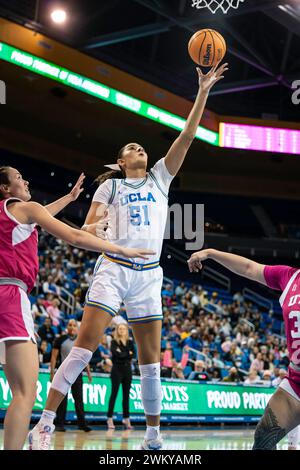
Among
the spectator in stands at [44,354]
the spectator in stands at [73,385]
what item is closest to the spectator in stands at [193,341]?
the spectator in stands at [44,354]

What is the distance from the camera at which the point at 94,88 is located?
2102 cm

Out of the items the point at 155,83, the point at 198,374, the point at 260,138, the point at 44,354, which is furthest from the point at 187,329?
Answer: the point at 260,138

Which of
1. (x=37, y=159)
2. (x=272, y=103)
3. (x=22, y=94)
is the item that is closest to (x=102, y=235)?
(x=22, y=94)

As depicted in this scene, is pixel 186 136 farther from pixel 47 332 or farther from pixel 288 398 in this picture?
pixel 47 332

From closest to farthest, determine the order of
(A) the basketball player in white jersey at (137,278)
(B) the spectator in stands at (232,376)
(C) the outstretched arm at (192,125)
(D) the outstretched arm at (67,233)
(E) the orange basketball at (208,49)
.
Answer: (D) the outstretched arm at (67,233), (A) the basketball player in white jersey at (137,278), (C) the outstretched arm at (192,125), (E) the orange basketball at (208,49), (B) the spectator in stands at (232,376)

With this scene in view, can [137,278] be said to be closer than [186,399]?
Yes

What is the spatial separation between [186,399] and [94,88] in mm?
10195

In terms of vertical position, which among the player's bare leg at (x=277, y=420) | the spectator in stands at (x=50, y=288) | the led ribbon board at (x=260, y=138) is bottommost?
the player's bare leg at (x=277, y=420)

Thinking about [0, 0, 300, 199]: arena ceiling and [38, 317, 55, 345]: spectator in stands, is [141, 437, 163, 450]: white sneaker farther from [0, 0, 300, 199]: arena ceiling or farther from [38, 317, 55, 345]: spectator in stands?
[0, 0, 300, 199]: arena ceiling

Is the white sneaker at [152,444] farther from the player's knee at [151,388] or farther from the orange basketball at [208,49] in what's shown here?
the orange basketball at [208,49]

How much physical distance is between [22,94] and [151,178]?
55.5ft

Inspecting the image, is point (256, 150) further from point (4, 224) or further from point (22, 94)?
point (4, 224)

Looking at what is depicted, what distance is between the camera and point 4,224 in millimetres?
4910

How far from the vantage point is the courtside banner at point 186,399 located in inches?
525
